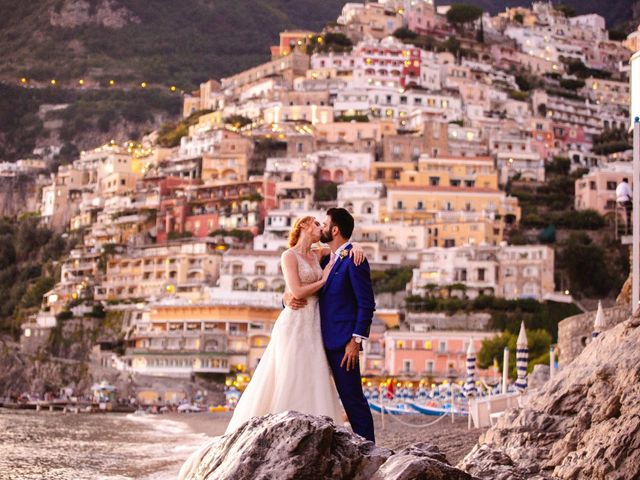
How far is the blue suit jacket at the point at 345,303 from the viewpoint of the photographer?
41.5 feet

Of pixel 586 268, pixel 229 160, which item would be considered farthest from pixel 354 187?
pixel 586 268

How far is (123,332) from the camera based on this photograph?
93.1 metres

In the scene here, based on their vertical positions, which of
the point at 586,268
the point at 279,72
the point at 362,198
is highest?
the point at 279,72

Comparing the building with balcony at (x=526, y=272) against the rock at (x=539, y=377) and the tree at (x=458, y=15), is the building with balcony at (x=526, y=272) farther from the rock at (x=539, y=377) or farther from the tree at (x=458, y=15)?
the tree at (x=458, y=15)

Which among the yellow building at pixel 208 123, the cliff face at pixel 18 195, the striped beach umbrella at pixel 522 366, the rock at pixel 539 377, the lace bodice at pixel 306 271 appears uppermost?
the yellow building at pixel 208 123

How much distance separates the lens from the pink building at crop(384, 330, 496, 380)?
78438 mm

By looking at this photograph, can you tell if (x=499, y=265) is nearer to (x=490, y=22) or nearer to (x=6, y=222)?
(x=6, y=222)

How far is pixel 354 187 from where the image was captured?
3957 inches

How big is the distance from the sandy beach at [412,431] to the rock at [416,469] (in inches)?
395

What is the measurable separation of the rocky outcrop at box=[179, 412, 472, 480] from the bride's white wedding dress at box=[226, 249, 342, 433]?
2056 millimetres

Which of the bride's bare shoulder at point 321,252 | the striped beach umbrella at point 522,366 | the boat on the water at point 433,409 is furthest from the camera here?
the boat on the water at point 433,409

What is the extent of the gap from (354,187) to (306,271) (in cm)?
8771

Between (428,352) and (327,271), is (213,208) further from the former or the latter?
(327,271)

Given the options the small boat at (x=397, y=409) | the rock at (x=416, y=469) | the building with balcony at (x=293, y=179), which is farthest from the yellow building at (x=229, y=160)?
the rock at (x=416, y=469)
